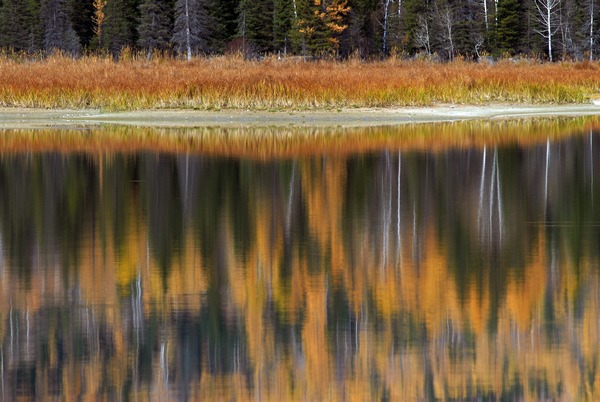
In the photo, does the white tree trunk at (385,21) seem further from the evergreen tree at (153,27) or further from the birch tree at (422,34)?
the evergreen tree at (153,27)

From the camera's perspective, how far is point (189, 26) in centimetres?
6875

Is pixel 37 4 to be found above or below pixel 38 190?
above

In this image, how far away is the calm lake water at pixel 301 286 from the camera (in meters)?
6.83

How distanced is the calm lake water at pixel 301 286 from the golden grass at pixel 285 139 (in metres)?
4.18

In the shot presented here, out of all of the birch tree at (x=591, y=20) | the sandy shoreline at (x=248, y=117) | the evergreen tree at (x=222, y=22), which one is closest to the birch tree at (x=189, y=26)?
the evergreen tree at (x=222, y=22)

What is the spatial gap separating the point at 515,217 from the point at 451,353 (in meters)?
6.18

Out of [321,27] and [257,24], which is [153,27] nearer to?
[257,24]

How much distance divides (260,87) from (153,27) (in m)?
42.2

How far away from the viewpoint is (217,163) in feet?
63.1

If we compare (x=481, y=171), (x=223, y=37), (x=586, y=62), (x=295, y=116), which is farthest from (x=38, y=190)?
(x=223, y=37)

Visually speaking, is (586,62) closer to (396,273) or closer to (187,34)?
(187,34)

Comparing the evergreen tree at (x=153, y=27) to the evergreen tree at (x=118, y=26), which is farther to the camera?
the evergreen tree at (x=118, y=26)

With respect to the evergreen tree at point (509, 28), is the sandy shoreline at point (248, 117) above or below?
below

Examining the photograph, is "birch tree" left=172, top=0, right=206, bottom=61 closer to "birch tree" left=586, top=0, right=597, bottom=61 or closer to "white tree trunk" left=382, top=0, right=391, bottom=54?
"white tree trunk" left=382, top=0, right=391, bottom=54
